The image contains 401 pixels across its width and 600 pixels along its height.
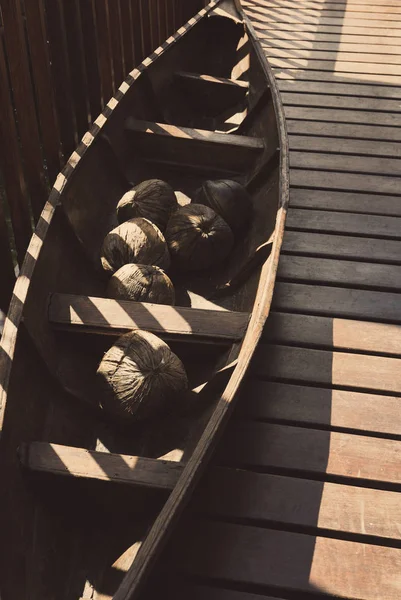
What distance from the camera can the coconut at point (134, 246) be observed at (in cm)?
312

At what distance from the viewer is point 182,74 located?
15.7ft

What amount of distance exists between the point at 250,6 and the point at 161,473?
20.4 feet

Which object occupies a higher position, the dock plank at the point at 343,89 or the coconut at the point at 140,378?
the dock plank at the point at 343,89

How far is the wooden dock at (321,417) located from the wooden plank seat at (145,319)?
1.34ft

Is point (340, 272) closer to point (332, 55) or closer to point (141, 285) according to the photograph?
point (141, 285)

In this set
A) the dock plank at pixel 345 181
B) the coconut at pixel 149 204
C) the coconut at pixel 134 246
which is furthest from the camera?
the dock plank at pixel 345 181

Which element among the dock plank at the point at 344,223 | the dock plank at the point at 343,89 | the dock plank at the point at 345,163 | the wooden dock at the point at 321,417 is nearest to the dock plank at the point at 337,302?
the wooden dock at the point at 321,417

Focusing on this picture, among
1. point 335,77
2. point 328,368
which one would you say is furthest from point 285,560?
point 335,77

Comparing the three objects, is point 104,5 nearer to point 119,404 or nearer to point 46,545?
point 119,404

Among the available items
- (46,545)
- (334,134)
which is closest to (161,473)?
(46,545)

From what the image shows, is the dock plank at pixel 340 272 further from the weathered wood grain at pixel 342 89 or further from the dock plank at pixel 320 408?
the weathered wood grain at pixel 342 89

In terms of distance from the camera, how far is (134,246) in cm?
312

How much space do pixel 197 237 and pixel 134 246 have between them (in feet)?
1.32

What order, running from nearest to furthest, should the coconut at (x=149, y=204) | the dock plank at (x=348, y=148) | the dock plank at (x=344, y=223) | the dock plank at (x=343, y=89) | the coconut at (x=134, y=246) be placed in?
1. the coconut at (x=134, y=246)
2. the coconut at (x=149, y=204)
3. the dock plank at (x=344, y=223)
4. the dock plank at (x=348, y=148)
5. the dock plank at (x=343, y=89)
